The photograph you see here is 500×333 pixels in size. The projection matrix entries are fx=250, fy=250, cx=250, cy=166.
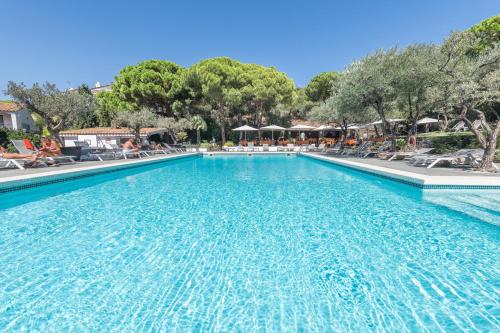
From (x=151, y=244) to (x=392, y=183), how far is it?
741 cm

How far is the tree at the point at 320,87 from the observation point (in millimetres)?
29703

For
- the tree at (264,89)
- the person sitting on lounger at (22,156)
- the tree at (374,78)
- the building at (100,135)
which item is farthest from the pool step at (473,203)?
the building at (100,135)

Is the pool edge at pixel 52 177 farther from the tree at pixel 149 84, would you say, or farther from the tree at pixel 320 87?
the tree at pixel 320 87

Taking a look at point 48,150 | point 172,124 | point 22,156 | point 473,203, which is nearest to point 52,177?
point 22,156

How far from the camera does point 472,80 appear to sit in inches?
326

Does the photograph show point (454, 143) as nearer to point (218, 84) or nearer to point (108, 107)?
point (218, 84)

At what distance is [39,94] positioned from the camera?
13172 millimetres

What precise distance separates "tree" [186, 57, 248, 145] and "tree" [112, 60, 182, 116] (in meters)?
2.27

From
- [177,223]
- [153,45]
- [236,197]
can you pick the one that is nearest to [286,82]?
[153,45]

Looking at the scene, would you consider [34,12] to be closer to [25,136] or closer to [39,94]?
[39,94]

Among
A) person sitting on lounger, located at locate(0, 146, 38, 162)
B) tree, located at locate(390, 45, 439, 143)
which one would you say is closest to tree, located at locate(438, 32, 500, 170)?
tree, located at locate(390, 45, 439, 143)

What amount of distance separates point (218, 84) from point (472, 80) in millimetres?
19095

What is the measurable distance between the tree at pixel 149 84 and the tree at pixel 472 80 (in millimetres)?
21873

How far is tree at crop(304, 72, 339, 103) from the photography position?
2970 centimetres
